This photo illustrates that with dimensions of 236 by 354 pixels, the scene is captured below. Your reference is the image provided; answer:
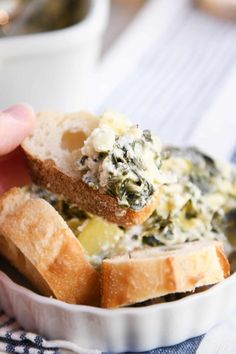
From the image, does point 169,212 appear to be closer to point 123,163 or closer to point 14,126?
point 123,163

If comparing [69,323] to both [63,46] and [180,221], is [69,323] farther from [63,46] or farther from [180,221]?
[63,46]

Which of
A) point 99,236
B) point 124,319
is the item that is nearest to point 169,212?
point 99,236

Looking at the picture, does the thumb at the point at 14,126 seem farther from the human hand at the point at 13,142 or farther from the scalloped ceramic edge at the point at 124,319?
the scalloped ceramic edge at the point at 124,319

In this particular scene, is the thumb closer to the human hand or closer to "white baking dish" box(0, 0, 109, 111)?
the human hand

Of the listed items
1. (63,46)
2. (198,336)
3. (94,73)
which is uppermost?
(198,336)

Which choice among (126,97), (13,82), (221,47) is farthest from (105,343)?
(221,47)

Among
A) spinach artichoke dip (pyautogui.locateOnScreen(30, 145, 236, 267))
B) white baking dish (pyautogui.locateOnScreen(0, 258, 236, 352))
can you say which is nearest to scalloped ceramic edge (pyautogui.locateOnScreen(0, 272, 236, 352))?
white baking dish (pyautogui.locateOnScreen(0, 258, 236, 352))
